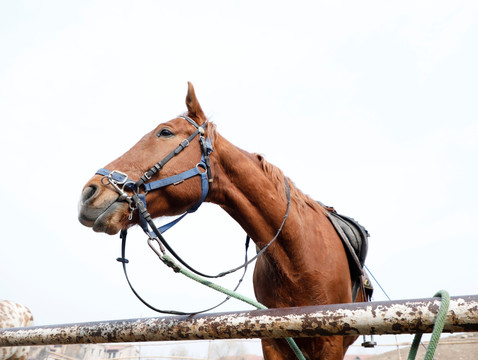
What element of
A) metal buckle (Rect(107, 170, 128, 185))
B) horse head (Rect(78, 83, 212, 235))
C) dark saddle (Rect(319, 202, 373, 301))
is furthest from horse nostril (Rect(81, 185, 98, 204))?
dark saddle (Rect(319, 202, 373, 301))

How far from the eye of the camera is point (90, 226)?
8.31 feet

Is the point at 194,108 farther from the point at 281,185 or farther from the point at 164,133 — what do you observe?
the point at 281,185

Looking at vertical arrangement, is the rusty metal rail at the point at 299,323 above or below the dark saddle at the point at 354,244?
below

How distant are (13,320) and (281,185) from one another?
445 centimetres

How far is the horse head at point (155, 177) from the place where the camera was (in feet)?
8.29

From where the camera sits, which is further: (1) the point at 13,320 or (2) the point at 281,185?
(1) the point at 13,320

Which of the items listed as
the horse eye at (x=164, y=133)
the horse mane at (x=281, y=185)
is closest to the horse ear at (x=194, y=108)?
the horse eye at (x=164, y=133)

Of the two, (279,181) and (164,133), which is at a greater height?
(164,133)

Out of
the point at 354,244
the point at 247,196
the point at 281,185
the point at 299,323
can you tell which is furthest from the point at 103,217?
the point at 354,244

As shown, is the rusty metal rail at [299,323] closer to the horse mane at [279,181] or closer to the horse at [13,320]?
the horse mane at [279,181]

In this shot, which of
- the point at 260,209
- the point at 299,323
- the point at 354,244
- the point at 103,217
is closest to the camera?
the point at 299,323

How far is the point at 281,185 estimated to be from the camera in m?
3.34

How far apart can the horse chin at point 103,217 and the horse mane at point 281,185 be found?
1.36m

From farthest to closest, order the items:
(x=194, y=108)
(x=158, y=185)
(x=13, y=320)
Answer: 1. (x=13, y=320)
2. (x=194, y=108)
3. (x=158, y=185)
